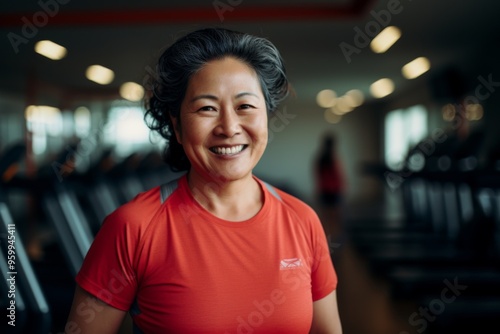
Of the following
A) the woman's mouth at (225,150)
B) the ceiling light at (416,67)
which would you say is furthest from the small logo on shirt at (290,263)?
the ceiling light at (416,67)

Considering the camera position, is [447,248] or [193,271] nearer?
[193,271]

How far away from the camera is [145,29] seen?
5582 mm

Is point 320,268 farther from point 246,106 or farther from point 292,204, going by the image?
point 246,106

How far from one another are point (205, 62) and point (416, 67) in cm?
758

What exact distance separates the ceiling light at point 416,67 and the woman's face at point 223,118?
6.93m

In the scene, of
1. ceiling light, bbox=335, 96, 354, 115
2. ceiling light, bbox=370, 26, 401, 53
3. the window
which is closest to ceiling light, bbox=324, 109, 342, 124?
ceiling light, bbox=335, 96, 354, 115

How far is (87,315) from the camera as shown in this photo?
0.96m

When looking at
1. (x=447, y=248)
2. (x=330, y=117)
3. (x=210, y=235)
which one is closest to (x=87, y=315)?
(x=210, y=235)

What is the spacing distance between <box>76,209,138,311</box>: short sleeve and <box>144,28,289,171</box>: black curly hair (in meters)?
0.25

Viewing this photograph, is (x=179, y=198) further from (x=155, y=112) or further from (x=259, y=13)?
(x=259, y=13)

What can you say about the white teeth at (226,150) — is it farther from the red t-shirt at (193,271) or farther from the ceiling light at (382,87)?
the ceiling light at (382,87)

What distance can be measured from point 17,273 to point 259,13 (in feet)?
11.5

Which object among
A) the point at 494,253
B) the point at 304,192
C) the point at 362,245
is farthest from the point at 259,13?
the point at 304,192

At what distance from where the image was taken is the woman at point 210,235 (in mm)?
943
